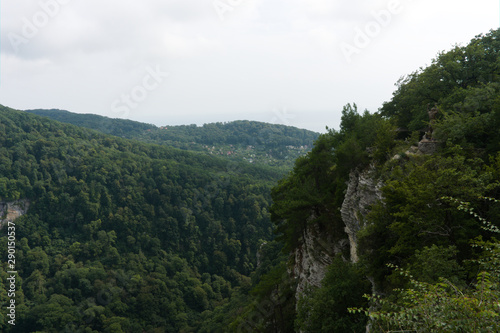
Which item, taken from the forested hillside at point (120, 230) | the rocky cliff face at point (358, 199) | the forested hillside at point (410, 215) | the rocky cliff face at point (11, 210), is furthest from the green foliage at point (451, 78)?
the rocky cliff face at point (11, 210)

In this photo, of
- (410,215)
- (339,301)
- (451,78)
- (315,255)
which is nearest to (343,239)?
(315,255)

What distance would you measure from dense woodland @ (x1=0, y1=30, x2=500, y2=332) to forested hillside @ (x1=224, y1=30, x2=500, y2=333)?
0.09 m

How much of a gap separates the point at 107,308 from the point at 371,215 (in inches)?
3062

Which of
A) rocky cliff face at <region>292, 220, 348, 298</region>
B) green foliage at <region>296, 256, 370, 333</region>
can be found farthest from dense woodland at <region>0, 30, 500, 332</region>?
rocky cliff face at <region>292, 220, 348, 298</region>

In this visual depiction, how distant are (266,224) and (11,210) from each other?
8331cm

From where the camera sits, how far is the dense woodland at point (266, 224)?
10.0 meters

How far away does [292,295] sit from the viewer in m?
27.9

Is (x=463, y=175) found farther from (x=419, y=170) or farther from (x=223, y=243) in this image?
(x=223, y=243)

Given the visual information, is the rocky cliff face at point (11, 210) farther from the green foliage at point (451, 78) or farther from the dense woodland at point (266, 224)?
the green foliage at point (451, 78)

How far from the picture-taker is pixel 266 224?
107m

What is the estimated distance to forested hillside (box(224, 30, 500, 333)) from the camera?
6.90 metres

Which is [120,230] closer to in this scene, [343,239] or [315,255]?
[315,255]

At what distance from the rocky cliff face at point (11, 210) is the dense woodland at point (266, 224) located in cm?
219

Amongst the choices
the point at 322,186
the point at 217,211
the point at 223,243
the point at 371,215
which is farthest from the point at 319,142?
the point at 217,211
